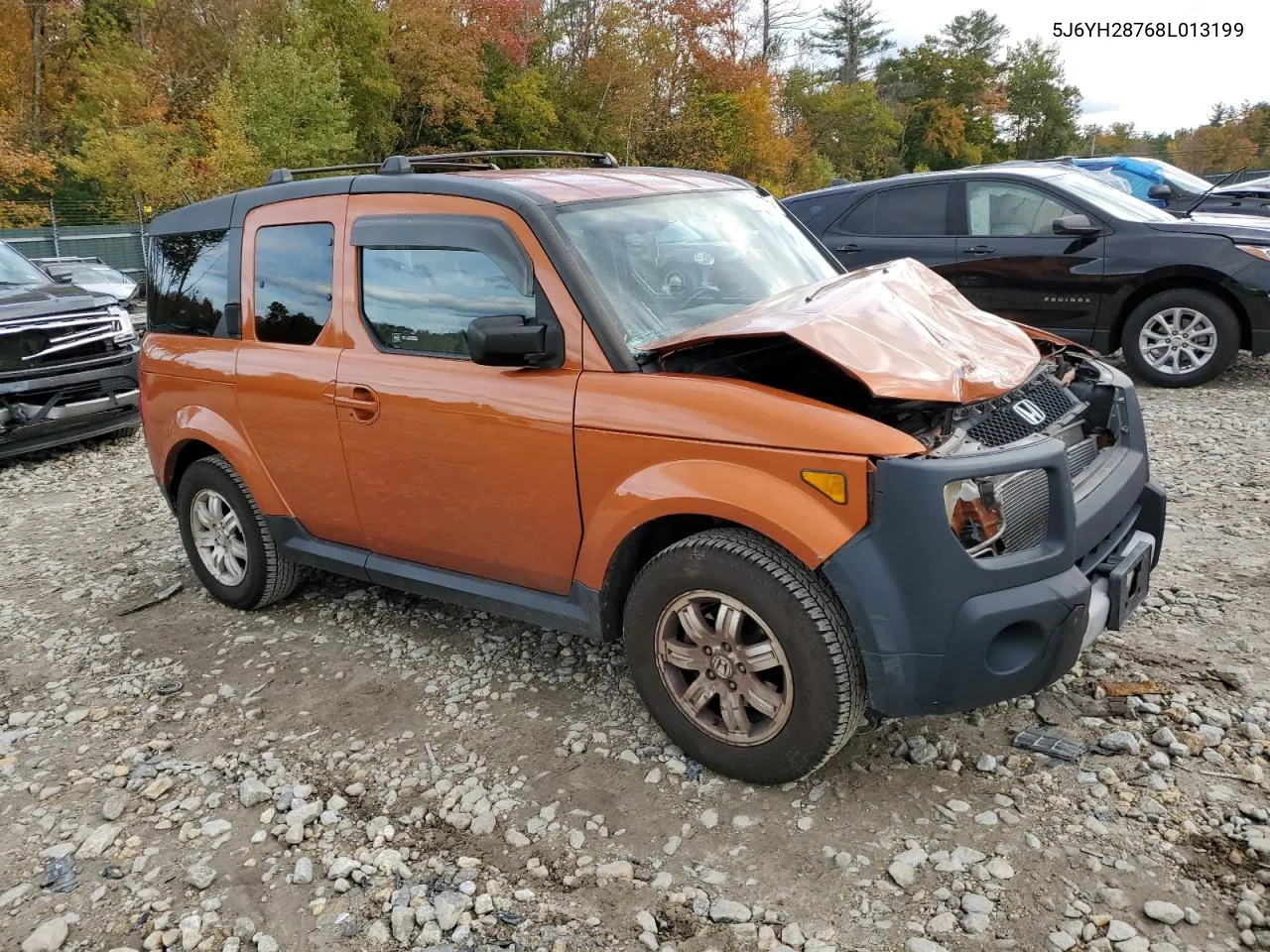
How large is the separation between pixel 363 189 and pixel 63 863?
2549 millimetres

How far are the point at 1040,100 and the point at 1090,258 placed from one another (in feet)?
211

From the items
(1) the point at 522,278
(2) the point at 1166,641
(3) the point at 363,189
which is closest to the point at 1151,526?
(2) the point at 1166,641

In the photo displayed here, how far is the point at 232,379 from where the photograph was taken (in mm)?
4379

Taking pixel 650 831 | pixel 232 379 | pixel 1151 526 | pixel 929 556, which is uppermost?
pixel 232 379

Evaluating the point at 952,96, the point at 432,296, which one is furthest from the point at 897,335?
the point at 952,96

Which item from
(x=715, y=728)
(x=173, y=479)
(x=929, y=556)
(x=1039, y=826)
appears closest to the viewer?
(x=929, y=556)

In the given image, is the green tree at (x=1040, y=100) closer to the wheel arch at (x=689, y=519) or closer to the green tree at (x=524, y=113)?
the green tree at (x=524, y=113)

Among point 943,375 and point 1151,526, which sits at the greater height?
point 943,375

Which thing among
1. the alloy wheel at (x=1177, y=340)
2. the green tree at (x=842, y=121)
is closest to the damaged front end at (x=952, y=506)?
the alloy wheel at (x=1177, y=340)

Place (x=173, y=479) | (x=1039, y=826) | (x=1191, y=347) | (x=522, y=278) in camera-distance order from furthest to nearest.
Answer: (x=1191, y=347), (x=173, y=479), (x=522, y=278), (x=1039, y=826)

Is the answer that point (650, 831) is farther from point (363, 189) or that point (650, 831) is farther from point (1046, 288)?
point (1046, 288)

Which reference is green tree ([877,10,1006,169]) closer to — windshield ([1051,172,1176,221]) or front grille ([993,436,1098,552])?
windshield ([1051,172,1176,221])

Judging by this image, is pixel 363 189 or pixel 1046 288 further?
pixel 1046 288

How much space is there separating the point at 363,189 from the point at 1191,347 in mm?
6920
